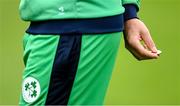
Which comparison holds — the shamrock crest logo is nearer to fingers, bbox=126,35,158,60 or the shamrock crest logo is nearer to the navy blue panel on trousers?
the navy blue panel on trousers

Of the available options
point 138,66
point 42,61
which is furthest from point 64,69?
point 138,66

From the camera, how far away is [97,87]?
570 mm

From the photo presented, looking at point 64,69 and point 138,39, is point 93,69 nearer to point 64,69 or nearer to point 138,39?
point 64,69

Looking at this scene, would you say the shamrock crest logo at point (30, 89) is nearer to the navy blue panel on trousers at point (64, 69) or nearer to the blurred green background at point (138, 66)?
the navy blue panel on trousers at point (64, 69)

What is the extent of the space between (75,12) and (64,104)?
127 millimetres

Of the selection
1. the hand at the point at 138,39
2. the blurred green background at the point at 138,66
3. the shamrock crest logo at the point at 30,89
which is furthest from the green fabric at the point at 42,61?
the blurred green background at the point at 138,66

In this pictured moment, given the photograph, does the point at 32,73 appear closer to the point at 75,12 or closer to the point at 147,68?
the point at 75,12

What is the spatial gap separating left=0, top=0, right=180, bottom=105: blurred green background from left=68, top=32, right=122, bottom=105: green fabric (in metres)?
1.22

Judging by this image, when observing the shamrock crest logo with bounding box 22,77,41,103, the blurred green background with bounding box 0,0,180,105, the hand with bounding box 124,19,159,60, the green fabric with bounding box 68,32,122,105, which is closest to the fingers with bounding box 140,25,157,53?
the hand with bounding box 124,19,159,60

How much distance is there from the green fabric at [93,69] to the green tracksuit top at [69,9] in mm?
32

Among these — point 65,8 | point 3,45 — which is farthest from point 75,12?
point 3,45

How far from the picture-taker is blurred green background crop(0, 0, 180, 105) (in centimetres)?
181

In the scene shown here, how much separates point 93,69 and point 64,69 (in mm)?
44

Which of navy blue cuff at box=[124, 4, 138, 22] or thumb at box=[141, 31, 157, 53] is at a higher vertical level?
navy blue cuff at box=[124, 4, 138, 22]
